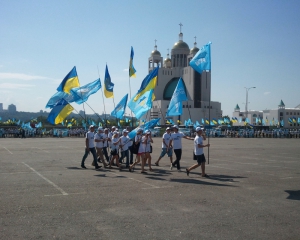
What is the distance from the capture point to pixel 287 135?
51656 millimetres

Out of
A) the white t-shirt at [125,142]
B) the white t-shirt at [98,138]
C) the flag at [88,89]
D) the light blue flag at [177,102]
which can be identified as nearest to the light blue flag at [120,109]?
the flag at [88,89]

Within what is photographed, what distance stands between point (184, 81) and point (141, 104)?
77.9 meters

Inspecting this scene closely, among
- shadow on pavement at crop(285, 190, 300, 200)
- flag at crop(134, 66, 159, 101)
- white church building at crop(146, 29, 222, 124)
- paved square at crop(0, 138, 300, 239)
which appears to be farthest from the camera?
white church building at crop(146, 29, 222, 124)

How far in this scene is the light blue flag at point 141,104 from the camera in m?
14.6

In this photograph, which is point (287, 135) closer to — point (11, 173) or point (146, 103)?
point (146, 103)

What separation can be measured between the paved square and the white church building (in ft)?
231

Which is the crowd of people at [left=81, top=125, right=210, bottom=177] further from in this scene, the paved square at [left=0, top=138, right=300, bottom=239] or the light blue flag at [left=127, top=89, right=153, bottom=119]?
the light blue flag at [left=127, top=89, right=153, bottom=119]

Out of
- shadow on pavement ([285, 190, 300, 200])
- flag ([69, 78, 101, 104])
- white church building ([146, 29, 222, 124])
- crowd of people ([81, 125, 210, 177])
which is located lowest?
shadow on pavement ([285, 190, 300, 200])

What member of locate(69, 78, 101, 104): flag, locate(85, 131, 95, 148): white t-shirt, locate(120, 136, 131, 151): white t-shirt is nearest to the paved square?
locate(85, 131, 95, 148): white t-shirt

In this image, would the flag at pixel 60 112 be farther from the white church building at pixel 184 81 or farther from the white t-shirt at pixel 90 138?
the white church building at pixel 184 81

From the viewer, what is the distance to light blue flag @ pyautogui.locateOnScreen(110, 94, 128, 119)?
17.4 m

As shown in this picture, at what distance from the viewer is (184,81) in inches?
3602

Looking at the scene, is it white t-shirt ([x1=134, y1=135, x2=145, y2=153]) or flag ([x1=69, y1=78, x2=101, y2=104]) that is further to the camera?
flag ([x1=69, y1=78, x2=101, y2=104])

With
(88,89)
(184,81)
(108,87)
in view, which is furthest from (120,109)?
(184,81)
